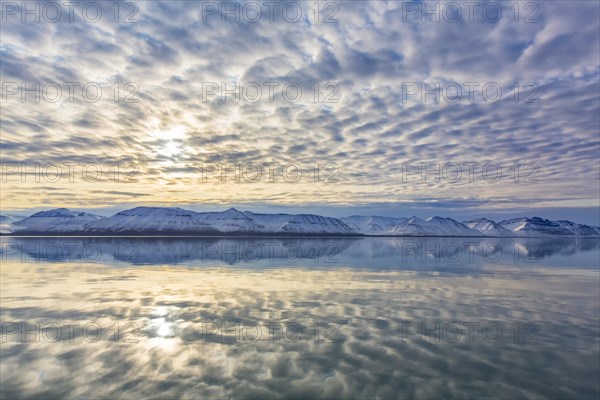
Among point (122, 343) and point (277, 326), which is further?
point (277, 326)

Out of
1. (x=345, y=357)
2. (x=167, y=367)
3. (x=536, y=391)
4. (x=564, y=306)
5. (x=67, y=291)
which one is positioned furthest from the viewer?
(x=67, y=291)

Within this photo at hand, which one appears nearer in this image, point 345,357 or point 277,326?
point 345,357

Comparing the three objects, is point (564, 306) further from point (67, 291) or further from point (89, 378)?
point (67, 291)

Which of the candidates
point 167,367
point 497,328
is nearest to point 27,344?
point 167,367

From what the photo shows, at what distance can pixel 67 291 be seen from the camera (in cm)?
3052

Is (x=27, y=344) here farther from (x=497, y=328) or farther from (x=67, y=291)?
(x=497, y=328)

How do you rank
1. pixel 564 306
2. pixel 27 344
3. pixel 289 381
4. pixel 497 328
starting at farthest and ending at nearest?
pixel 564 306, pixel 497 328, pixel 27 344, pixel 289 381

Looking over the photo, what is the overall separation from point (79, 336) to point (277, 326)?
34.9ft

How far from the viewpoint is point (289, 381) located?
499 inches

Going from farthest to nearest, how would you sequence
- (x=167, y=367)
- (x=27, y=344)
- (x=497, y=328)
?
(x=497, y=328)
(x=27, y=344)
(x=167, y=367)

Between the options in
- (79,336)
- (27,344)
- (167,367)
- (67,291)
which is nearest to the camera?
(167,367)

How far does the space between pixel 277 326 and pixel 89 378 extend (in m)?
9.52

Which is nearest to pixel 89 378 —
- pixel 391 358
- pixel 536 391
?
pixel 391 358

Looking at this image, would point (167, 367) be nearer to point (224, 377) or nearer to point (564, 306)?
point (224, 377)
